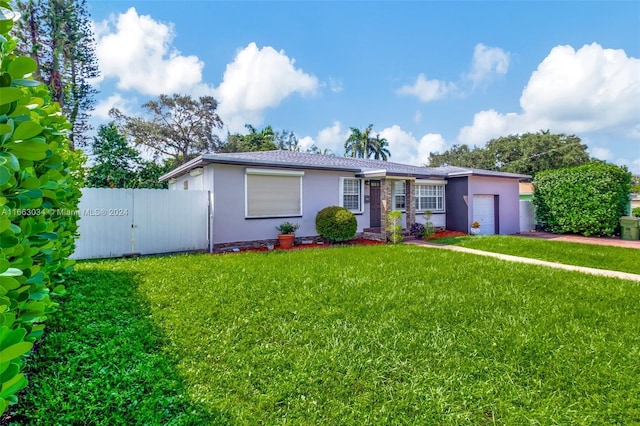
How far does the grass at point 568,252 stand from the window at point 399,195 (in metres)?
2.99

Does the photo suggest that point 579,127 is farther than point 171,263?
Yes

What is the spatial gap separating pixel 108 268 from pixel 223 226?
3.78m

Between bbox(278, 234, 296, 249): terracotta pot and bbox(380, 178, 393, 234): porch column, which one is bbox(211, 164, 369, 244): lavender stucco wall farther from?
bbox(380, 178, 393, 234): porch column

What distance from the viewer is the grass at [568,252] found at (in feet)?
27.3

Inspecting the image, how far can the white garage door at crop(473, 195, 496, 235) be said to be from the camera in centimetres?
1570

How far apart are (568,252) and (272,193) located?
10.4 meters

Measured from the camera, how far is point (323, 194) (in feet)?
41.3

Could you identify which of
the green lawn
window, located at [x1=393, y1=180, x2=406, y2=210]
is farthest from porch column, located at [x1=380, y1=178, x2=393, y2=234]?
the green lawn

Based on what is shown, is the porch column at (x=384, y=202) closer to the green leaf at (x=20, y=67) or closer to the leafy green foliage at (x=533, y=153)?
the green leaf at (x=20, y=67)

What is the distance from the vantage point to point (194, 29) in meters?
10.9

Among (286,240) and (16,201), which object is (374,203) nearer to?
(286,240)

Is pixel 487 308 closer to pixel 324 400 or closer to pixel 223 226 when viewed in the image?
pixel 324 400

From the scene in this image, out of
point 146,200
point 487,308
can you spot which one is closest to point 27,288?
point 487,308

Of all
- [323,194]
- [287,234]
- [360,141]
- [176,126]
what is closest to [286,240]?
[287,234]
